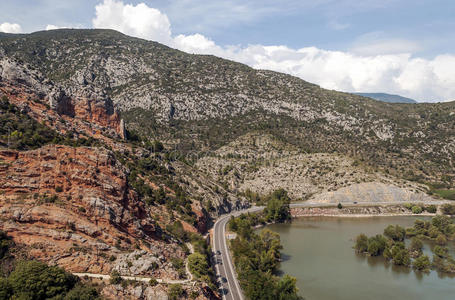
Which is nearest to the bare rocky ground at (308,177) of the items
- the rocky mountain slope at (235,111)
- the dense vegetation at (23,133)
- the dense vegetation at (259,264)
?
the rocky mountain slope at (235,111)

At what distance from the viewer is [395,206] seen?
4099 inches

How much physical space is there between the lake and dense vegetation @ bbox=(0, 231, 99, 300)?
3138cm

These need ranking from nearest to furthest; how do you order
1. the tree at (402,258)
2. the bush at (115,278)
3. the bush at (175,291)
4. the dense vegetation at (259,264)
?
the bush at (115,278)
the bush at (175,291)
the dense vegetation at (259,264)
the tree at (402,258)

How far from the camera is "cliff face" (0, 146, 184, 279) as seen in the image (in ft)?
100

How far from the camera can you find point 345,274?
53.2 m

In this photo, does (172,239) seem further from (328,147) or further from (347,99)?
(347,99)

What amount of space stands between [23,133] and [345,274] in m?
58.6

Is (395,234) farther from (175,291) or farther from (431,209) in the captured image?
(175,291)

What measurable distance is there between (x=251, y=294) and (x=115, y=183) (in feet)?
74.0

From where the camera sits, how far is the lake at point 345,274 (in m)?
46.5

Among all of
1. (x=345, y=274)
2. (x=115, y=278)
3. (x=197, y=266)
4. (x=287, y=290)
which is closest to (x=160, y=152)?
(x=197, y=266)

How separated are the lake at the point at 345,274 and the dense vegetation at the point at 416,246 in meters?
1.67

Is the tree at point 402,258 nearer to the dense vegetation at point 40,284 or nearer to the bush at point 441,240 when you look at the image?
the bush at point 441,240

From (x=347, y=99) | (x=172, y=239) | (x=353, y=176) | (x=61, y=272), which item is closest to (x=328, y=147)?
(x=353, y=176)
